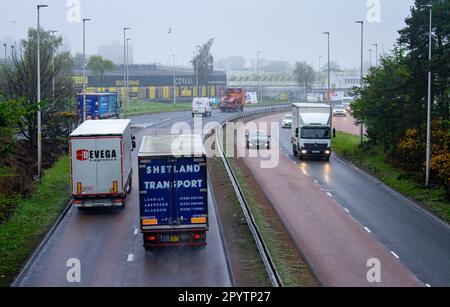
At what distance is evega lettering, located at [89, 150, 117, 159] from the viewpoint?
32.0 metres

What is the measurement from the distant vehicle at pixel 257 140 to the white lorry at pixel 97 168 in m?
26.4

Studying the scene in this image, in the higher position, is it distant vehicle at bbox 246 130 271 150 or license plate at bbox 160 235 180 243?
distant vehicle at bbox 246 130 271 150

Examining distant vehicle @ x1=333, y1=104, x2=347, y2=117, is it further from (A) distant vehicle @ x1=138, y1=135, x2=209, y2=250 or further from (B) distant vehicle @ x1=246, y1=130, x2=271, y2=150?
(A) distant vehicle @ x1=138, y1=135, x2=209, y2=250

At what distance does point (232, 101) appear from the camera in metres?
111

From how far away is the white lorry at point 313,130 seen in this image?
51562 mm

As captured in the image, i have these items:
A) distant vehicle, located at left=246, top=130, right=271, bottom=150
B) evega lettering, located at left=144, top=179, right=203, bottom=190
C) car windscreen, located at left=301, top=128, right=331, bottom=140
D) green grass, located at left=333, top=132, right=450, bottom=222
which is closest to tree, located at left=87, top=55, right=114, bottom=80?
green grass, located at left=333, top=132, right=450, bottom=222

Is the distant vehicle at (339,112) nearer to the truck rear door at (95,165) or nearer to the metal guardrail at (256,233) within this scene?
the metal guardrail at (256,233)

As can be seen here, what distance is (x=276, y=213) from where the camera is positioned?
3322cm

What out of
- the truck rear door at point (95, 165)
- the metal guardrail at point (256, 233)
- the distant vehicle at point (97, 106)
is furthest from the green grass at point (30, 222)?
the distant vehicle at point (97, 106)

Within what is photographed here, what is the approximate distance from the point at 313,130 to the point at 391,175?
28.6 feet

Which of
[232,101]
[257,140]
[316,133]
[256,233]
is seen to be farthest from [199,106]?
[256,233]

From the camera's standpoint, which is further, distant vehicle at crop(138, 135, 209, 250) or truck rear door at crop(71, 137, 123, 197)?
truck rear door at crop(71, 137, 123, 197)
